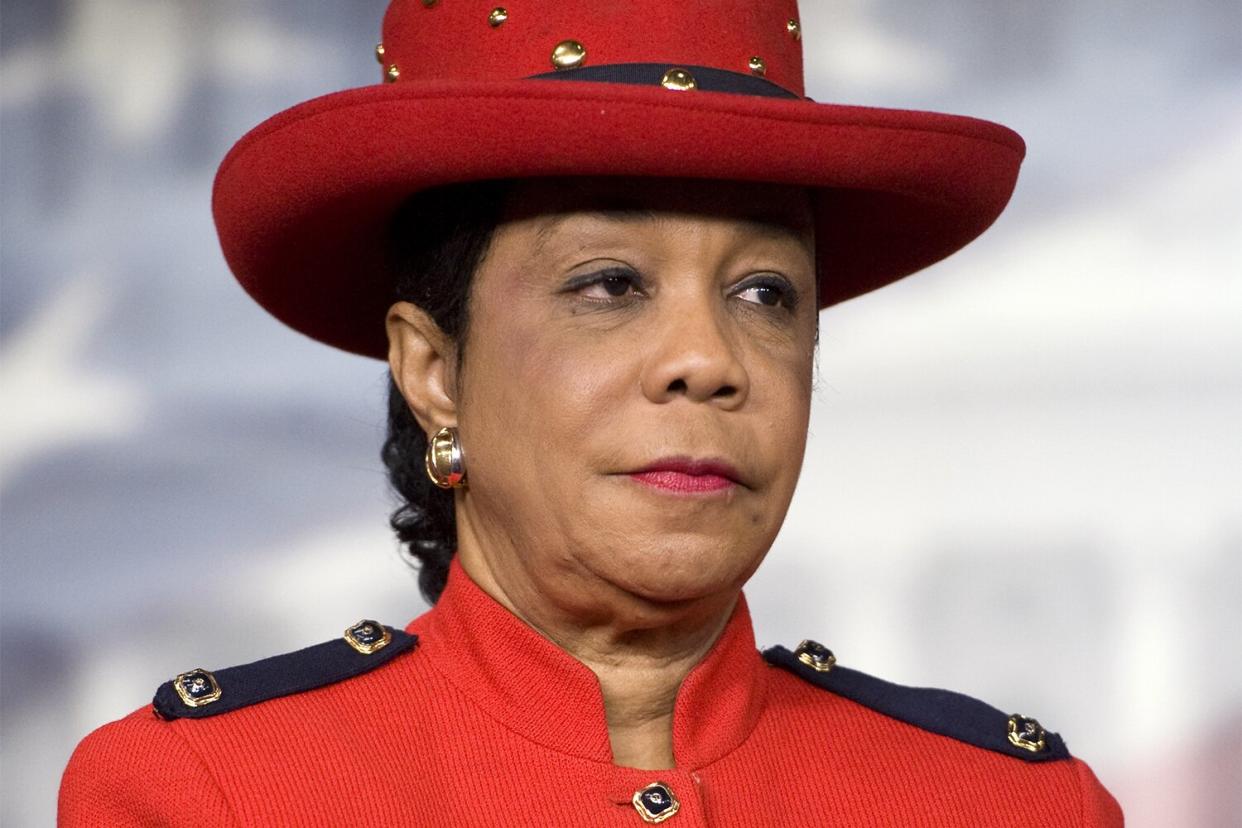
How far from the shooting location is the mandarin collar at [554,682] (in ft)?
7.56

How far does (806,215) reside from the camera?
7.92 feet

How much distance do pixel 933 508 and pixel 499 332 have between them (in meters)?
1.62

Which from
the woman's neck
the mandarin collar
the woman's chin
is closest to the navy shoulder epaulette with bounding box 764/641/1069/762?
the mandarin collar

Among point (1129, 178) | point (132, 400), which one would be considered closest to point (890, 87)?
point (1129, 178)

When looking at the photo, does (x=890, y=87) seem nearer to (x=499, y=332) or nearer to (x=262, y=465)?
(x=262, y=465)

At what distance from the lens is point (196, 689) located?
2.29 m

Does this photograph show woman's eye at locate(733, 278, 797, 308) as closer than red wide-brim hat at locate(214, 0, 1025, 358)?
No

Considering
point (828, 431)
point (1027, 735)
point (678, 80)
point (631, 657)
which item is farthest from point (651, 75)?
point (828, 431)

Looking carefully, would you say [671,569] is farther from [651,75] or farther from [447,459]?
[651,75]

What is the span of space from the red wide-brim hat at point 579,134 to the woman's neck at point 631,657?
438 millimetres

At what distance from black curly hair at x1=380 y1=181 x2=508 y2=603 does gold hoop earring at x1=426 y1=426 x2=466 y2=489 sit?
79 millimetres

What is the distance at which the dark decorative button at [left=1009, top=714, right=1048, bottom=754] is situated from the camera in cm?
256

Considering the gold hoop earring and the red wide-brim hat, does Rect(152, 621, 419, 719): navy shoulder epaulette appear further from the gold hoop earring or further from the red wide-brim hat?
the red wide-brim hat

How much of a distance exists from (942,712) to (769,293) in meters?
0.55
